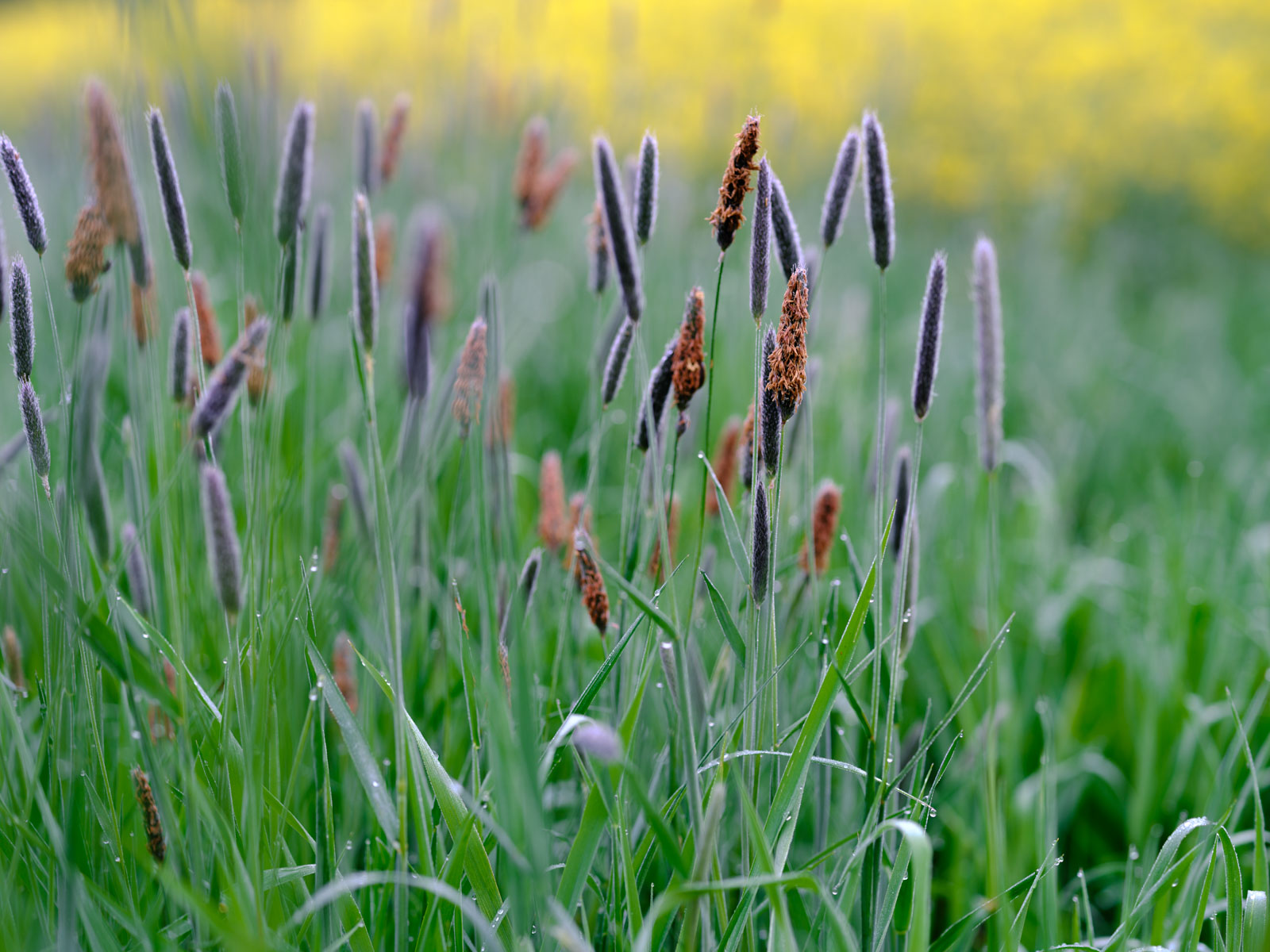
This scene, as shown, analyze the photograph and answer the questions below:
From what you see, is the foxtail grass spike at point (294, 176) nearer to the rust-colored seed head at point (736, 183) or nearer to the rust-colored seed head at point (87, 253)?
the rust-colored seed head at point (87, 253)

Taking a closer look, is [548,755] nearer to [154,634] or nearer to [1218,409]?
[154,634]

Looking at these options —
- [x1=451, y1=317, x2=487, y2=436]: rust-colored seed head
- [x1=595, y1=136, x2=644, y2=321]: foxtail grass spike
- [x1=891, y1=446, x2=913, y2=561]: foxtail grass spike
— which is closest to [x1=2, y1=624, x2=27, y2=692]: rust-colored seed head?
Answer: [x1=451, y1=317, x2=487, y2=436]: rust-colored seed head

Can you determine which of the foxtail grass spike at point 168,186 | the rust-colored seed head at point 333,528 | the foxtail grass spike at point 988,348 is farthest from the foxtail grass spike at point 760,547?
the rust-colored seed head at point 333,528

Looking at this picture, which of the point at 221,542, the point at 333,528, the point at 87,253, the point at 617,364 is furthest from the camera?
the point at 333,528

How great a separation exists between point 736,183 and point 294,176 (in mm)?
292

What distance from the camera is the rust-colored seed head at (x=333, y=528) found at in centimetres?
95

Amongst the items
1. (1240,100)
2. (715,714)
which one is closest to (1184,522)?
(715,714)

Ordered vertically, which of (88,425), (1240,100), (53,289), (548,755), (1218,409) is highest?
(1240,100)

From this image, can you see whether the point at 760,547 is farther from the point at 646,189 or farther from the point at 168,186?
the point at 168,186

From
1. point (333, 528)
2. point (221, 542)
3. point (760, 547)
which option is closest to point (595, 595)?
point (760, 547)

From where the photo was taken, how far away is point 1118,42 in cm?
560

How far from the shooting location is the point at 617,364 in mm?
697

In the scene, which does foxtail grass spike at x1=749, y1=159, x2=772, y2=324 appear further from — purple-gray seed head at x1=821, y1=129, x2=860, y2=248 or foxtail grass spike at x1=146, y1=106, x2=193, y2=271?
foxtail grass spike at x1=146, y1=106, x2=193, y2=271

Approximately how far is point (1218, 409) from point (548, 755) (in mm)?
2338
